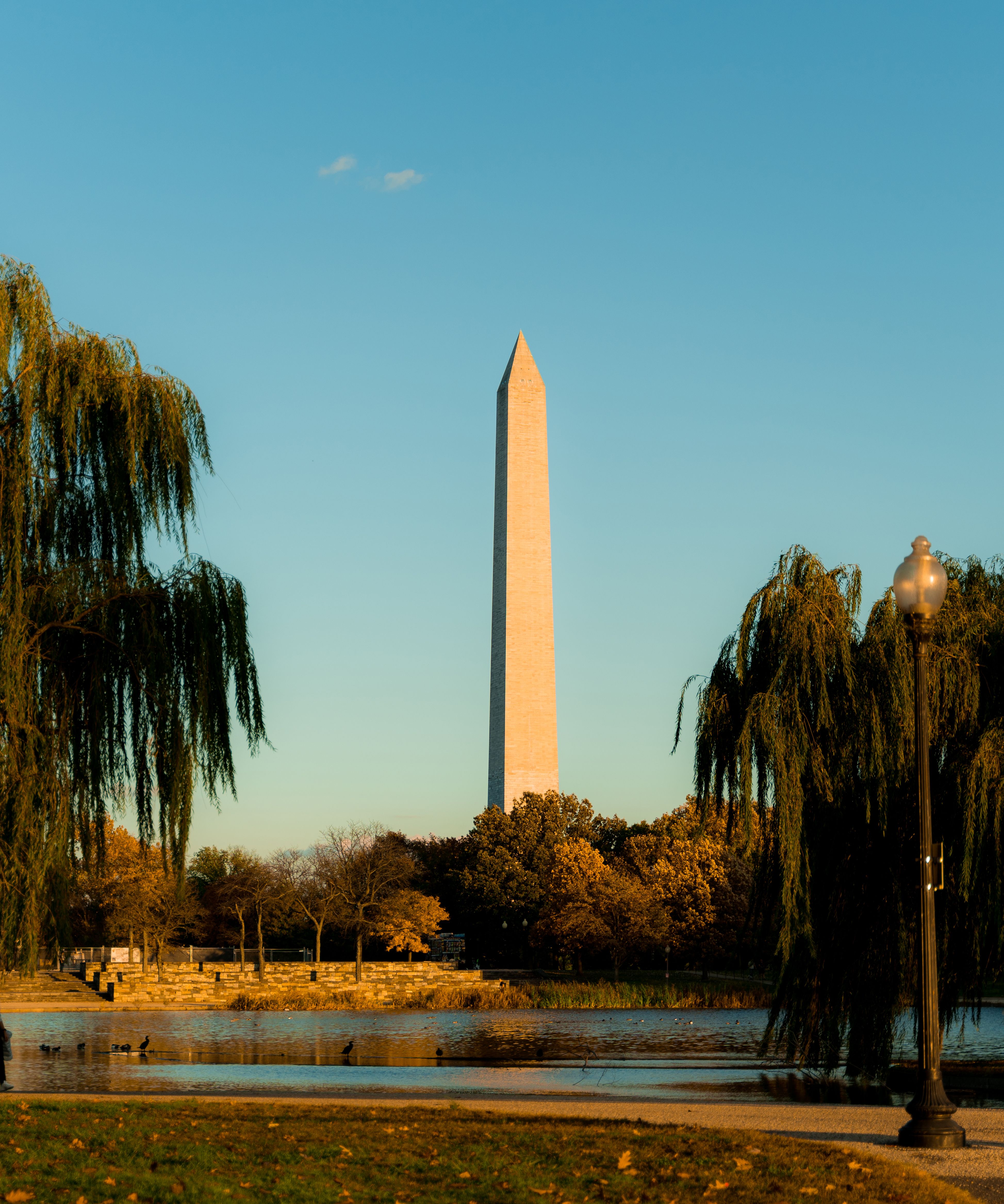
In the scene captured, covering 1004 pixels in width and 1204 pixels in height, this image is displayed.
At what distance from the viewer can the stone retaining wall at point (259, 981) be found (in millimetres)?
46188

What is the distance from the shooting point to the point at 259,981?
49.4m

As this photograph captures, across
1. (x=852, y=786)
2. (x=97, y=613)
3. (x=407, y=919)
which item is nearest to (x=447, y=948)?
(x=407, y=919)

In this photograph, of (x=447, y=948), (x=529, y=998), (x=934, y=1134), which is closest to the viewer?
(x=934, y=1134)

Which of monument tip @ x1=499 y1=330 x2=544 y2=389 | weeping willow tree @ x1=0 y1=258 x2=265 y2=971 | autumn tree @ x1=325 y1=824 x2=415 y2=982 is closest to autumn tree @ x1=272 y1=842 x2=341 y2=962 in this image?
autumn tree @ x1=325 y1=824 x2=415 y2=982

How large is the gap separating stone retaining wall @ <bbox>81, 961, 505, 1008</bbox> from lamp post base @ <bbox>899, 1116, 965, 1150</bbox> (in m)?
36.3

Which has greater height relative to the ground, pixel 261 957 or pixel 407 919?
pixel 407 919

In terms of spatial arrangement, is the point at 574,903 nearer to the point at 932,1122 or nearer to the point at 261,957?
the point at 261,957

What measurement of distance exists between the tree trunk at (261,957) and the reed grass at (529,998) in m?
1.71

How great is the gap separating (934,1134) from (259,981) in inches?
1675

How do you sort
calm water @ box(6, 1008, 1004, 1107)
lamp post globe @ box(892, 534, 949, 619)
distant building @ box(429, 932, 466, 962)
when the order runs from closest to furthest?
lamp post globe @ box(892, 534, 949, 619) → calm water @ box(6, 1008, 1004, 1107) → distant building @ box(429, 932, 466, 962)

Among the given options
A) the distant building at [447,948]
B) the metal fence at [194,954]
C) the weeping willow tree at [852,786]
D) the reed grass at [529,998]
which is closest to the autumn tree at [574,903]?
the reed grass at [529,998]

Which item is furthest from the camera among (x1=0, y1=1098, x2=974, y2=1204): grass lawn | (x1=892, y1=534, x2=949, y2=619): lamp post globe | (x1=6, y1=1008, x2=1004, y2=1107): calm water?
(x1=6, y1=1008, x2=1004, y2=1107): calm water

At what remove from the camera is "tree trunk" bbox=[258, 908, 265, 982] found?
49.5 m

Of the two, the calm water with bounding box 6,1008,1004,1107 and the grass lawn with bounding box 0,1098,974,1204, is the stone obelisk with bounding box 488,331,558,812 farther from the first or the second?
the grass lawn with bounding box 0,1098,974,1204
